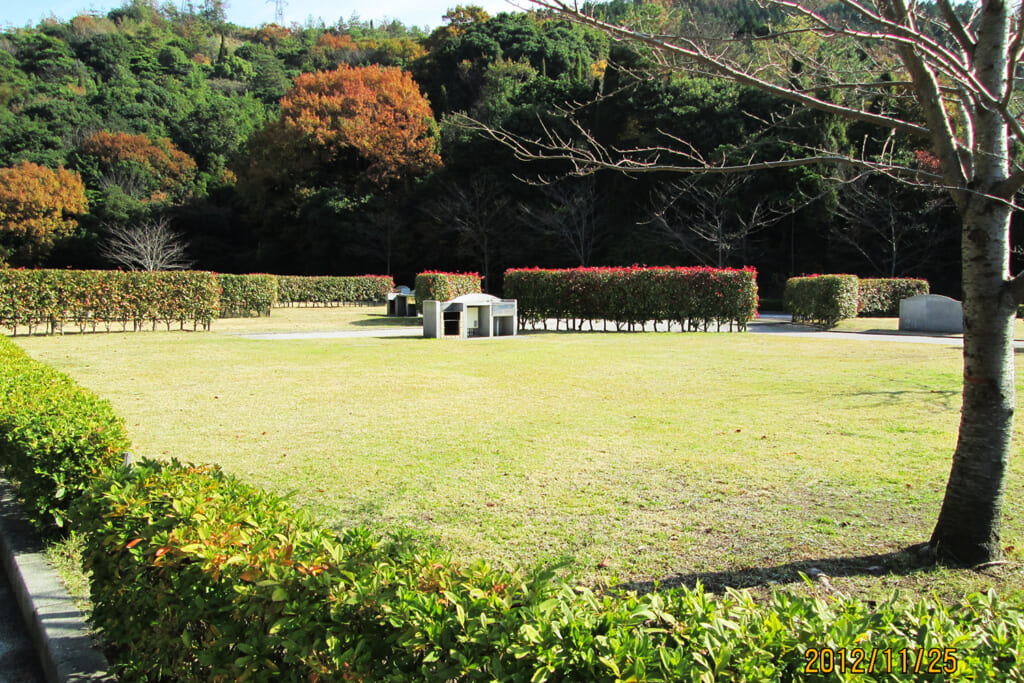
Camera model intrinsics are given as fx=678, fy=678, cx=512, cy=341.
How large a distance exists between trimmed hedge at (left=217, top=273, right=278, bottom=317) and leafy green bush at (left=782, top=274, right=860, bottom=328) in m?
19.3

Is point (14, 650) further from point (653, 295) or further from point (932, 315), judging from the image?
point (932, 315)

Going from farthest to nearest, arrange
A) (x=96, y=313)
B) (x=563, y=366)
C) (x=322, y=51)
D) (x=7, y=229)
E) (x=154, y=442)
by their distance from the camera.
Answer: (x=322, y=51) < (x=7, y=229) < (x=96, y=313) < (x=563, y=366) < (x=154, y=442)

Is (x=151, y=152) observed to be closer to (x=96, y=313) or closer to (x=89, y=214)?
(x=89, y=214)

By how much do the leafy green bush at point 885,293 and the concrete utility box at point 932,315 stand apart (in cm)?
497

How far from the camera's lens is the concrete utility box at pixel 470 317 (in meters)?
17.5

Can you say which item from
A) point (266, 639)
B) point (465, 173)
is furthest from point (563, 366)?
point (465, 173)

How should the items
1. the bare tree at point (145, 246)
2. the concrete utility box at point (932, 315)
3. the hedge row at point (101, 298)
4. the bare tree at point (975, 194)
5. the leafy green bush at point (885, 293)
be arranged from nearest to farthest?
the bare tree at point (975, 194) < the hedge row at point (101, 298) < the concrete utility box at point (932, 315) < the leafy green bush at point (885, 293) < the bare tree at point (145, 246)

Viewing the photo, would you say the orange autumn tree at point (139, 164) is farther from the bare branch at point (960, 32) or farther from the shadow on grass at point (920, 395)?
the bare branch at point (960, 32)

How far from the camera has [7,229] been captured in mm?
39062

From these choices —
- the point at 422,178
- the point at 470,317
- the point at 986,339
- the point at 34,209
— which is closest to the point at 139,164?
the point at 34,209

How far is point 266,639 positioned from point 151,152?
53.2 metres

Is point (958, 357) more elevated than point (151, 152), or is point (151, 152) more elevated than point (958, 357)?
point (151, 152)

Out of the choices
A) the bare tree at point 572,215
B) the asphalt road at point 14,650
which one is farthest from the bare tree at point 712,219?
the asphalt road at point 14,650

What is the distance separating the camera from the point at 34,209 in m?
39.6
